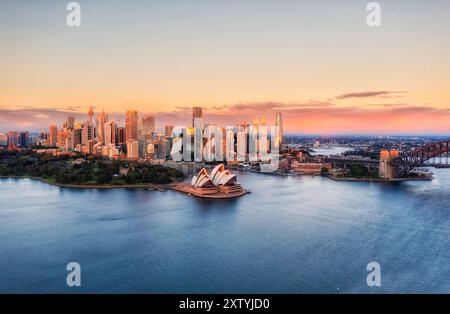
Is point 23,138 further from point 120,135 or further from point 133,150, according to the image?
point 133,150

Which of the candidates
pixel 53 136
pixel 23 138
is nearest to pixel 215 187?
pixel 53 136

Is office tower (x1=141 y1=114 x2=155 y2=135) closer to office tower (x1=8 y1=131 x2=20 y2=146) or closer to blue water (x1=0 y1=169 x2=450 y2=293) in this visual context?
office tower (x1=8 y1=131 x2=20 y2=146)
